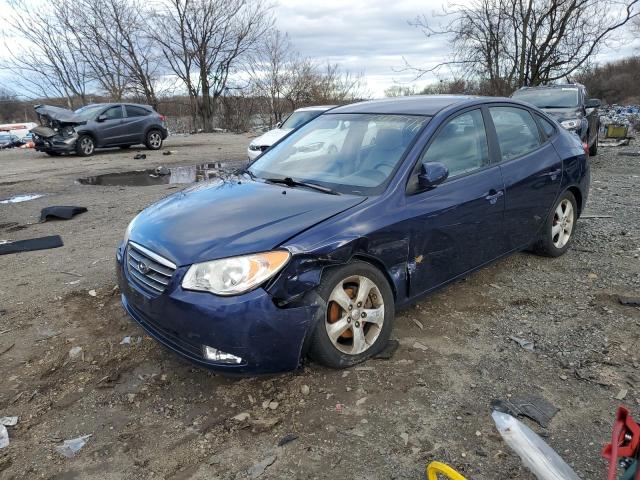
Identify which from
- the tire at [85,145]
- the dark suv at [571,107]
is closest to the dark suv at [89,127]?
the tire at [85,145]

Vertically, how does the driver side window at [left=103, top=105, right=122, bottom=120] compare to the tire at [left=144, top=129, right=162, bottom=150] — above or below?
above

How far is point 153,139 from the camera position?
1727cm

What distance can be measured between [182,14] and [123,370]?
1247 inches

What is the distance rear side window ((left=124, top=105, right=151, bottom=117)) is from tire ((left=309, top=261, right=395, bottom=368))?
15.3m

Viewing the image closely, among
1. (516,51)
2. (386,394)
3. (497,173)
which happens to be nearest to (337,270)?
(386,394)

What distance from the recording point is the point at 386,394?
111 inches

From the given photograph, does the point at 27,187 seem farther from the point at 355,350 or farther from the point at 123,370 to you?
the point at 355,350

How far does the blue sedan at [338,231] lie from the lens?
8.53 feet

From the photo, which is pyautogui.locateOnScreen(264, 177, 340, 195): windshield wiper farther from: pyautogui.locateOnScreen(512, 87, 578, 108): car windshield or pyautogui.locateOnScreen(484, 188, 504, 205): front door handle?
pyautogui.locateOnScreen(512, 87, 578, 108): car windshield

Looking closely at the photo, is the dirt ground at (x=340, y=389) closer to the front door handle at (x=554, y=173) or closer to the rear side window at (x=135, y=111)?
the front door handle at (x=554, y=173)

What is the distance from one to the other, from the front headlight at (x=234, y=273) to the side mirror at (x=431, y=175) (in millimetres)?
1182

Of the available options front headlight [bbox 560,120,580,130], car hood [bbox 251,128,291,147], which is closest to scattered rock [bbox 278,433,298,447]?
car hood [bbox 251,128,291,147]

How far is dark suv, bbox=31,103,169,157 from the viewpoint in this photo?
48.2ft

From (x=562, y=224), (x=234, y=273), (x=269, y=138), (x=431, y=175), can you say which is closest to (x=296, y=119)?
(x=269, y=138)
